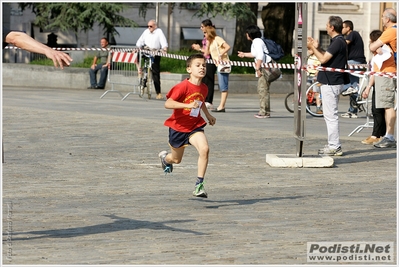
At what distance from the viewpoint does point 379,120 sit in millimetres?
14625

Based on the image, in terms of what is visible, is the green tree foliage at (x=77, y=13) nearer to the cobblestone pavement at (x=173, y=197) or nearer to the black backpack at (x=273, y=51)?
the black backpack at (x=273, y=51)

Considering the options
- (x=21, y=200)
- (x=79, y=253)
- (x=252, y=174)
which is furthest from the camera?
(x=252, y=174)

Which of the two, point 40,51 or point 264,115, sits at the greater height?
point 40,51

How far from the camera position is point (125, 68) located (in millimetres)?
24812

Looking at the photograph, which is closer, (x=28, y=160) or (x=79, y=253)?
(x=79, y=253)

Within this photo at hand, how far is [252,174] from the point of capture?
11.3 meters

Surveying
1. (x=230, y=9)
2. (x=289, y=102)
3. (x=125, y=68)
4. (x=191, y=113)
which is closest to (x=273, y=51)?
(x=289, y=102)

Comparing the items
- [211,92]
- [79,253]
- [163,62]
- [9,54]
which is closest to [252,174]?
[79,253]

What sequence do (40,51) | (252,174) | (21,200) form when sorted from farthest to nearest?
(252,174) < (21,200) < (40,51)

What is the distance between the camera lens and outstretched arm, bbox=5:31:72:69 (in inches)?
242

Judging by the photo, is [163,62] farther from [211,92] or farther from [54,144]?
[54,144]

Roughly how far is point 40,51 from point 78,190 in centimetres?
361

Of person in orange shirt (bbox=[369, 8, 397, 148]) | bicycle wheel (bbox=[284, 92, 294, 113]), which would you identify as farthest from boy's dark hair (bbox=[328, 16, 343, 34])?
bicycle wheel (bbox=[284, 92, 294, 113])

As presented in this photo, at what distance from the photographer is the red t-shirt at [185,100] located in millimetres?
9500
